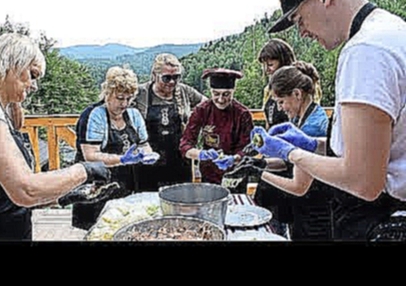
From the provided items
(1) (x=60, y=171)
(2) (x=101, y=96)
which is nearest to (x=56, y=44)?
(2) (x=101, y=96)

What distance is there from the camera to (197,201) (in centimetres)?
143

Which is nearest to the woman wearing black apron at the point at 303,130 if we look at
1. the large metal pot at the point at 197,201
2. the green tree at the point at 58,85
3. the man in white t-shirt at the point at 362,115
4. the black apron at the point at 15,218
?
the man in white t-shirt at the point at 362,115

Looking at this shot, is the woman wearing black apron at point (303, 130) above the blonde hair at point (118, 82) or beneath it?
beneath

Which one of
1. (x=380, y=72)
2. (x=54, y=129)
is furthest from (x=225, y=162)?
(x=380, y=72)

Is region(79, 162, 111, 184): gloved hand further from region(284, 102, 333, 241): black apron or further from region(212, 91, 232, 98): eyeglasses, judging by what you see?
region(284, 102, 333, 241): black apron

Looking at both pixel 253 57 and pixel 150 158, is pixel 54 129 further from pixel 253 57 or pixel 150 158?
pixel 253 57

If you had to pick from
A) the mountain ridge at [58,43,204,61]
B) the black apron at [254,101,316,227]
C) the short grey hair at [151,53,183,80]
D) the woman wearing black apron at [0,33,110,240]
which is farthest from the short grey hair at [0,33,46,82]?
the black apron at [254,101,316,227]

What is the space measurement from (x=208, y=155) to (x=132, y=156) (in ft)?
0.83

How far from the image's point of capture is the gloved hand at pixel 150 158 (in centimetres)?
183

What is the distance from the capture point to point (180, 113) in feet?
6.35

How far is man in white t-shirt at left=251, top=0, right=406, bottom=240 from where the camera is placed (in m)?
1.02

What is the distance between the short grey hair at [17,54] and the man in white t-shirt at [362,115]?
25.8 inches

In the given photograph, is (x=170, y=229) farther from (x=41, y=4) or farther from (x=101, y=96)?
(x=41, y=4)

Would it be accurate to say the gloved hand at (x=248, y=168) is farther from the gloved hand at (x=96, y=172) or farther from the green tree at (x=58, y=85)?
the green tree at (x=58, y=85)
